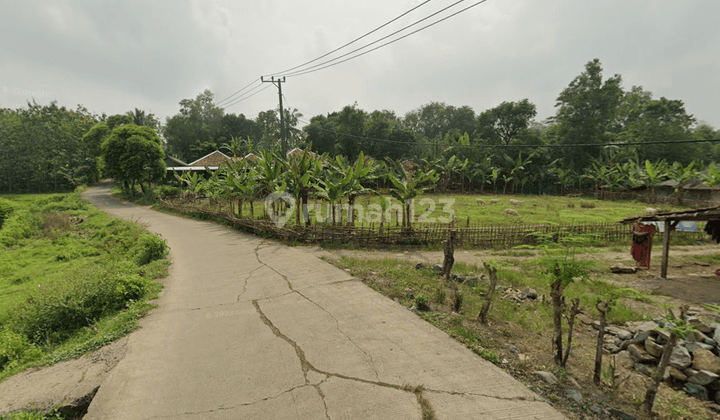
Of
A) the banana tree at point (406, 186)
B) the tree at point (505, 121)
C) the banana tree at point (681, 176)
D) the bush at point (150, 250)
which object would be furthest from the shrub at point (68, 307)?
the tree at point (505, 121)

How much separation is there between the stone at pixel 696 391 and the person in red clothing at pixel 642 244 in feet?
25.0

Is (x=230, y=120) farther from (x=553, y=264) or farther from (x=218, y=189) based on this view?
(x=553, y=264)

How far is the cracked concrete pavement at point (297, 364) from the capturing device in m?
3.71

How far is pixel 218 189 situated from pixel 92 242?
19.7 feet

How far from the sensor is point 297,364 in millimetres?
→ 4570

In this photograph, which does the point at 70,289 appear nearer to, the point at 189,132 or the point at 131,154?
the point at 131,154

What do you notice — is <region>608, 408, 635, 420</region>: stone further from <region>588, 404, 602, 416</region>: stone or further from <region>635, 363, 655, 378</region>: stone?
<region>635, 363, 655, 378</region>: stone

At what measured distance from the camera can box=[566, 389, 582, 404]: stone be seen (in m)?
3.81

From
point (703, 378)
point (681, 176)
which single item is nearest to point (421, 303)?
point (703, 378)

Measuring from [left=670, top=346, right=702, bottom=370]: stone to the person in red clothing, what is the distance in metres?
7.23

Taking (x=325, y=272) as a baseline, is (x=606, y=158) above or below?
above

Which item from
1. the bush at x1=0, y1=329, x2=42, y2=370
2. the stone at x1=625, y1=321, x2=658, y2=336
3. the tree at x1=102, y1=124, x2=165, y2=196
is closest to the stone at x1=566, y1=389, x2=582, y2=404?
the stone at x1=625, y1=321, x2=658, y2=336

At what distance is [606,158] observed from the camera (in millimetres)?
32312

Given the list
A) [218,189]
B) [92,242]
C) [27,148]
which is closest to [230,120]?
[27,148]
